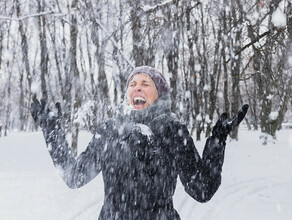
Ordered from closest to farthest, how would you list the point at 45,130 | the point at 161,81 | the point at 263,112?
the point at 45,130
the point at 161,81
the point at 263,112

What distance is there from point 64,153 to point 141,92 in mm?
554

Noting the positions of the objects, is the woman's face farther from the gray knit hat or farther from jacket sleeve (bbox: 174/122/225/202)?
jacket sleeve (bbox: 174/122/225/202)

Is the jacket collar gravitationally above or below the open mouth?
below

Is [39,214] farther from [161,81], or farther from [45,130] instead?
[161,81]

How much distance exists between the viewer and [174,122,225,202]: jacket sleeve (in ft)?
5.33

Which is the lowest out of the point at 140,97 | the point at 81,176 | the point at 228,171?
the point at 228,171

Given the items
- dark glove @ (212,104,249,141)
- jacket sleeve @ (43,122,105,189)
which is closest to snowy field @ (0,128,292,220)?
jacket sleeve @ (43,122,105,189)

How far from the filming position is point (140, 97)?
1.78 metres

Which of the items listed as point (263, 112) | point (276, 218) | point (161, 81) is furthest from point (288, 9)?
point (263, 112)

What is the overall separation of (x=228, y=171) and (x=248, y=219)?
156 inches

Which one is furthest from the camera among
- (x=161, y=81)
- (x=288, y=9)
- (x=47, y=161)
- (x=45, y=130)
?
(x=47, y=161)

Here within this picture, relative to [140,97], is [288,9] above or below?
above

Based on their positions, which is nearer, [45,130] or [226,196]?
[45,130]

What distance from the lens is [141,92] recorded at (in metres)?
1.79
